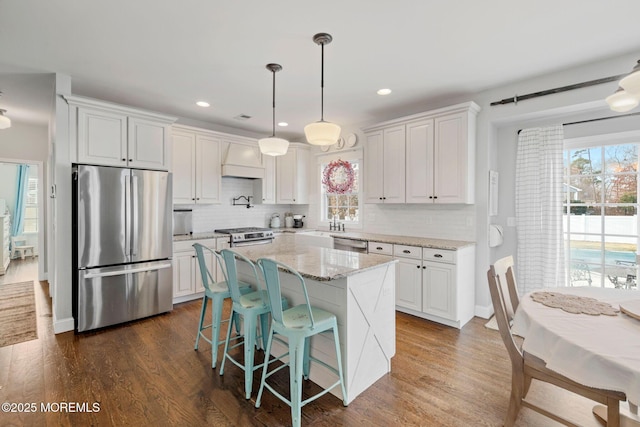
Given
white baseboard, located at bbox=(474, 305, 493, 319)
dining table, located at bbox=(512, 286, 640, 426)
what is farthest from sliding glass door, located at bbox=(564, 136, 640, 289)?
dining table, located at bbox=(512, 286, 640, 426)

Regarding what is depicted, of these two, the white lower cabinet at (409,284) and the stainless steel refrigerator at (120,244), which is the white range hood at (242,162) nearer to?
the stainless steel refrigerator at (120,244)

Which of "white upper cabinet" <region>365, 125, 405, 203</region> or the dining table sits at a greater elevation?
"white upper cabinet" <region>365, 125, 405, 203</region>

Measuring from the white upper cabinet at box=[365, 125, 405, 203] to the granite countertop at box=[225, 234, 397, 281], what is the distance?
1.63 meters

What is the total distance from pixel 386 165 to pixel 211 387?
10.6 feet

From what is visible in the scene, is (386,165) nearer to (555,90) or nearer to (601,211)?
(555,90)

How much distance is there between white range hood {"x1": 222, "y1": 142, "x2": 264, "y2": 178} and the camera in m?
4.78

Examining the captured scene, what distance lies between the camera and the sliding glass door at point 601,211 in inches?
119

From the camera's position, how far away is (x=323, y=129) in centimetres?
230

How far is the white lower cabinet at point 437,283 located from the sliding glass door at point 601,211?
107cm

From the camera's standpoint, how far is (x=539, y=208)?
3.43 meters

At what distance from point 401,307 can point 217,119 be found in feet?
12.6

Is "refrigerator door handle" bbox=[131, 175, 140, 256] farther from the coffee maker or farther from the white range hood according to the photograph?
the coffee maker

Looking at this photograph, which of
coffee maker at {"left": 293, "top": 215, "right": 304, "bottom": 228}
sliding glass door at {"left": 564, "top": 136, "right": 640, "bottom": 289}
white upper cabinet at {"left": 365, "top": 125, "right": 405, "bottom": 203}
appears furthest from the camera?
coffee maker at {"left": 293, "top": 215, "right": 304, "bottom": 228}

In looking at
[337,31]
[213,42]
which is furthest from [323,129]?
[213,42]
